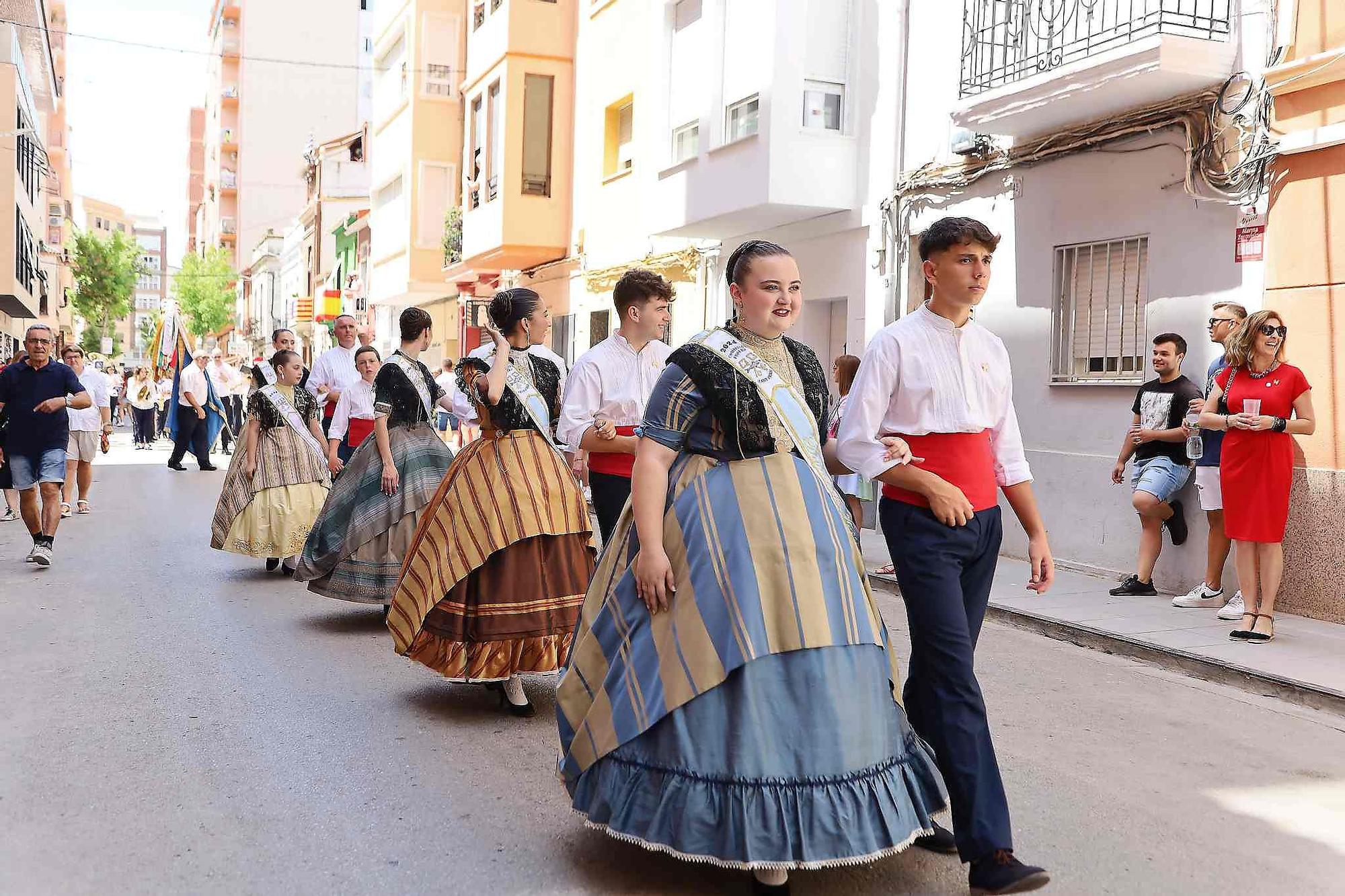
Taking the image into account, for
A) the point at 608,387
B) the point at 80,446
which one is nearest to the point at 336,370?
the point at 608,387

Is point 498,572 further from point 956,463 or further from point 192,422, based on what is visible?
point 192,422

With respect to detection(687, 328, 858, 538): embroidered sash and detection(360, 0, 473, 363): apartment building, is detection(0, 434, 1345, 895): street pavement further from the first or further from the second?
detection(360, 0, 473, 363): apartment building

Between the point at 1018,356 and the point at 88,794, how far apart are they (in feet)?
29.5

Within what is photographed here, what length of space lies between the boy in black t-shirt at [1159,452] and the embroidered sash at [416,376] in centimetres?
499

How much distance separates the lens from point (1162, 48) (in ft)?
30.4

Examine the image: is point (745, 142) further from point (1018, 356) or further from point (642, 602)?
point (642, 602)

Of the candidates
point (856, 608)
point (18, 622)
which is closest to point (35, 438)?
point (18, 622)

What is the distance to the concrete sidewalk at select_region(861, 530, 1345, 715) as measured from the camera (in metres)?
6.70

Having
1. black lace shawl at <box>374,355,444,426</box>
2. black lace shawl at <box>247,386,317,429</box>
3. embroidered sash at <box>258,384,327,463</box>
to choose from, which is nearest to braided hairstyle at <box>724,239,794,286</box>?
black lace shawl at <box>374,355,444,426</box>

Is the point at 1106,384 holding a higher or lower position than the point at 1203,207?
lower

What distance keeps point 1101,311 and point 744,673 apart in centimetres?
832

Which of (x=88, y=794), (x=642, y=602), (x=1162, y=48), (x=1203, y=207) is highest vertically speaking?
(x=1162, y=48)

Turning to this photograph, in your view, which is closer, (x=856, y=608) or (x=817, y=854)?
(x=817, y=854)

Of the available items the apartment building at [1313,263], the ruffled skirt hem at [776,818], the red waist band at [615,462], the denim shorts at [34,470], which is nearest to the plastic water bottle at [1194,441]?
the apartment building at [1313,263]
